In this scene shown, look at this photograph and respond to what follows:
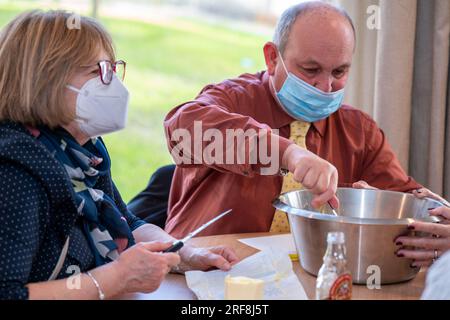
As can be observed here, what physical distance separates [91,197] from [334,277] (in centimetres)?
57

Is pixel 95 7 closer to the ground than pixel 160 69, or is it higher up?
higher up

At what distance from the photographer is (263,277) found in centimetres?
158

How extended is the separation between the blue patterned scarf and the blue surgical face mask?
0.68 m

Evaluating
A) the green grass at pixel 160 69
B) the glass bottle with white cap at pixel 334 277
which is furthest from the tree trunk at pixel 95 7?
the glass bottle with white cap at pixel 334 277

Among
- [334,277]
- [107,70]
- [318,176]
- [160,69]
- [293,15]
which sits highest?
[293,15]

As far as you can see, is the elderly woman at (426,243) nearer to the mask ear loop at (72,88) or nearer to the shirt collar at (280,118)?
the shirt collar at (280,118)

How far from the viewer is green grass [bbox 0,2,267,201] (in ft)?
13.4

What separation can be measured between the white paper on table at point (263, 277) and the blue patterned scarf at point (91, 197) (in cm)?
18

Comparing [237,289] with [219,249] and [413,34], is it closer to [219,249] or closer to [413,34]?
[219,249]

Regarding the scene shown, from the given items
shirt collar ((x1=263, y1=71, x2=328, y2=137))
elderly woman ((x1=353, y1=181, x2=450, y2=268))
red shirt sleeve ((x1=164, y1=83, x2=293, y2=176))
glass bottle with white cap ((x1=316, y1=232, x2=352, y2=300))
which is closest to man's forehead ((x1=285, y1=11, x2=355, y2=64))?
shirt collar ((x1=263, y1=71, x2=328, y2=137))

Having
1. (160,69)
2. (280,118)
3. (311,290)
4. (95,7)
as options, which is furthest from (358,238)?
(160,69)

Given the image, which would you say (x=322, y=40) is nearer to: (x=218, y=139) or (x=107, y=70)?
(x=218, y=139)

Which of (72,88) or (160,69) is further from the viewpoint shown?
(160,69)
